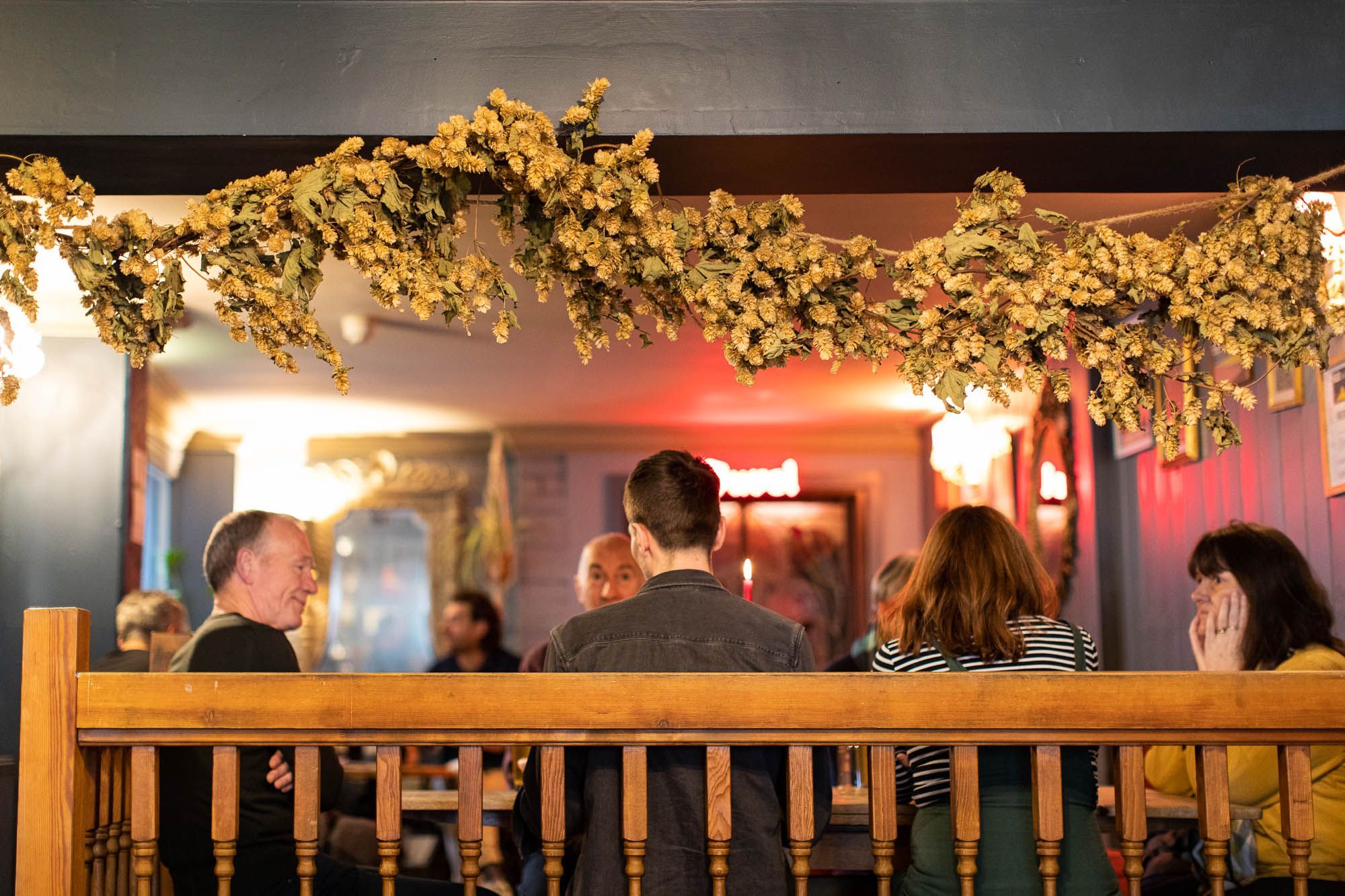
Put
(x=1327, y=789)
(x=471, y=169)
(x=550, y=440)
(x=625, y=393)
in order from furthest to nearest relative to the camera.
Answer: (x=550, y=440), (x=625, y=393), (x=1327, y=789), (x=471, y=169)

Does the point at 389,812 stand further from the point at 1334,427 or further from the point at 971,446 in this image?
the point at 971,446

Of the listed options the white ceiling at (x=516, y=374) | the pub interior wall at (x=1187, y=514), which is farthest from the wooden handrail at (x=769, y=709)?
the white ceiling at (x=516, y=374)

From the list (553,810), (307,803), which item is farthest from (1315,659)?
(307,803)

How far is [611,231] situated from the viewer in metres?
2.15

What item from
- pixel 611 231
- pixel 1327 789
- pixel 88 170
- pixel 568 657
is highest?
pixel 88 170

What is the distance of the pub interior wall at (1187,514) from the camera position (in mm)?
3730

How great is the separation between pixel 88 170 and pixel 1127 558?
439 centimetres

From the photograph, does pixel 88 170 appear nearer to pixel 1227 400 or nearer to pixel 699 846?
pixel 699 846

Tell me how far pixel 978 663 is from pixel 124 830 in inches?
59.6

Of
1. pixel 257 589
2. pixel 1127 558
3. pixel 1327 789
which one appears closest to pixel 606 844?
pixel 257 589

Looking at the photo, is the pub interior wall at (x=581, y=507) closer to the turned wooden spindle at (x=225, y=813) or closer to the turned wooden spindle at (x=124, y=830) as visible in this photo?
the turned wooden spindle at (x=124, y=830)

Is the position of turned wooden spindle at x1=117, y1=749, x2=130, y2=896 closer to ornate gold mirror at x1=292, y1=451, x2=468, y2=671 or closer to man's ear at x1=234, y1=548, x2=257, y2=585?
man's ear at x1=234, y1=548, x2=257, y2=585

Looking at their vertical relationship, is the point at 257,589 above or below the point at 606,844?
above

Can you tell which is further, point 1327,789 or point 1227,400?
point 1227,400
